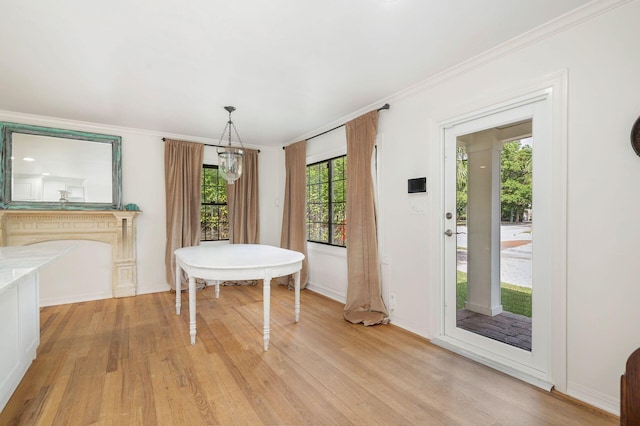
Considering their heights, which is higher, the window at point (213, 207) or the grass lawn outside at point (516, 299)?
the window at point (213, 207)

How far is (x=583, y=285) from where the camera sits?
6.28 feet

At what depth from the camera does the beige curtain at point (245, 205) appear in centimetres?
506

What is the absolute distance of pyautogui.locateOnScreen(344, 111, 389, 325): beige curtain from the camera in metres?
3.30

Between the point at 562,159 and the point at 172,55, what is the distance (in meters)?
2.93

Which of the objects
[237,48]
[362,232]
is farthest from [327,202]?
[237,48]

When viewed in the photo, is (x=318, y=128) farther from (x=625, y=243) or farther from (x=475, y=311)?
(x=625, y=243)

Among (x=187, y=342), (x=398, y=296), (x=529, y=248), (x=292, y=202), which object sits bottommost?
(x=187, y=342)

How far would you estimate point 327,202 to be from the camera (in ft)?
14.7

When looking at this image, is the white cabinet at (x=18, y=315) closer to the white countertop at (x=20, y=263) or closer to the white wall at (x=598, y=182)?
the white countertop at (x=20, y=263)

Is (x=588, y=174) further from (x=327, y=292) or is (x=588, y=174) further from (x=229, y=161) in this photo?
(x=327, y=292)

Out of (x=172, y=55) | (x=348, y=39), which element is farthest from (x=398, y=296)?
(x=172, y=55)

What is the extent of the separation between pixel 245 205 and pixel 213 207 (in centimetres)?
53

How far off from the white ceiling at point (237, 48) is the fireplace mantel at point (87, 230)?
1326mm

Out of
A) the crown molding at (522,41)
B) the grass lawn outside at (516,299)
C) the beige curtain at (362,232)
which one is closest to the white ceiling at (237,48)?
the crown molding at (522,41)
